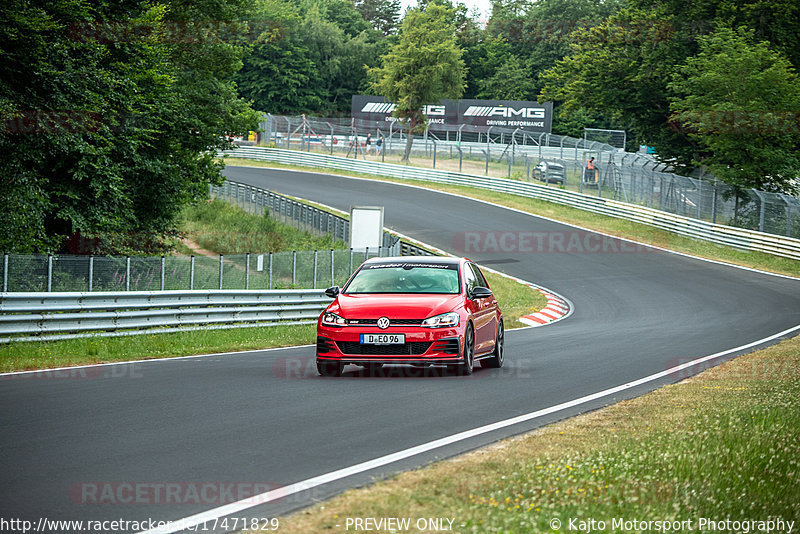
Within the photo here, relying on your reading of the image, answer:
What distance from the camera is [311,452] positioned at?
737 centimetres

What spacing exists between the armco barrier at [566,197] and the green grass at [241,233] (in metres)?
4.00

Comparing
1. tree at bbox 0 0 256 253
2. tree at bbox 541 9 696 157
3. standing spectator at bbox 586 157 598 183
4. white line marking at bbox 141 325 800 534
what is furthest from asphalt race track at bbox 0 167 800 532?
tree at bbox 541 9 696 157

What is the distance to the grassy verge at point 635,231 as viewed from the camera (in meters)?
38.1

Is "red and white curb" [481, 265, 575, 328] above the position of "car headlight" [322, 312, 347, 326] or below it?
below

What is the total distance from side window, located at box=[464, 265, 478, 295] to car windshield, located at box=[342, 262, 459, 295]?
0.18 metres

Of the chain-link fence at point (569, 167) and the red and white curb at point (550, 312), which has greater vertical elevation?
the chain-link fence at point (569, 167)

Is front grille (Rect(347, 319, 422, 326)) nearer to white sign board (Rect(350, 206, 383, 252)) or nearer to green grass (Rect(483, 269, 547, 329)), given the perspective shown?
green grass (Rect(483, 269, 547, 329))

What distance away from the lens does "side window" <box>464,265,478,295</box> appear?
13539mm

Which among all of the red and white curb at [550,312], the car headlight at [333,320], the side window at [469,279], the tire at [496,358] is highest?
the side window at [469,279]

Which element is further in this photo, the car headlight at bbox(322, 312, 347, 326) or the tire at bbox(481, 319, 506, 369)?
the tire at bbox(481, 319, 506, 369)

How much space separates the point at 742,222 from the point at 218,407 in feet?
118

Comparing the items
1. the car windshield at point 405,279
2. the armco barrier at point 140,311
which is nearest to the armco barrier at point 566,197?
the armco barrier at point 140,311

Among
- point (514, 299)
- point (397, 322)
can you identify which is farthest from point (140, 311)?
point (514, 299)

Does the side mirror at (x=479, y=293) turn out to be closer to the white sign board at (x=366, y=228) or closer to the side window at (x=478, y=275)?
the side window at (x=478, y=275)
